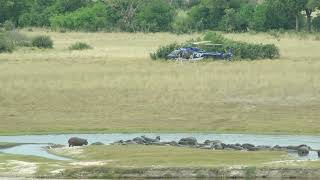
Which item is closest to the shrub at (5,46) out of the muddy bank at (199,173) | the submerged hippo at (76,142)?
the submerged hippo at (76,142)

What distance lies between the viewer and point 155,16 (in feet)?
341

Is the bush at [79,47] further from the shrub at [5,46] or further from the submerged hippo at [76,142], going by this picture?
the submerged hippo at [76,142]

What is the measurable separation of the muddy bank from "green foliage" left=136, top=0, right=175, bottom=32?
71931 millimetres

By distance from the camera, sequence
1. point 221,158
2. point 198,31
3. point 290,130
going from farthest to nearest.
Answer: point 198,31, point 290,130, point 221,158

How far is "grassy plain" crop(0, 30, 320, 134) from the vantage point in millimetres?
40906

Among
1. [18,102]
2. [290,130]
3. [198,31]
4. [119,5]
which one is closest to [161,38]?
[198,31]

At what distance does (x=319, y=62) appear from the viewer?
5759 centimetres

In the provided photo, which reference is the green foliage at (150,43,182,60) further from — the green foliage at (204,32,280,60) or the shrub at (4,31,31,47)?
the shrub at (4,31,31,47)

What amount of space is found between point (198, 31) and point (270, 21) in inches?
281

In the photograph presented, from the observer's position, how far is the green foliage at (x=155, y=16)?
10124 centimetres

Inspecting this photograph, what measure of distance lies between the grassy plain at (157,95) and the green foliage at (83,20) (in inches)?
1510

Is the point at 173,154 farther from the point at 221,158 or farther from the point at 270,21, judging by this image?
the point at 270,21

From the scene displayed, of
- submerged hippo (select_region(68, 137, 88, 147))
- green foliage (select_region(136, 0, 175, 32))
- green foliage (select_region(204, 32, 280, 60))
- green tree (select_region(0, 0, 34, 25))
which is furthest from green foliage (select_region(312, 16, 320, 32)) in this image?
submerged hippo (select_region(68, 137, 88, 147))

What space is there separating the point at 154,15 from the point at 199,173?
76741 millimetres
